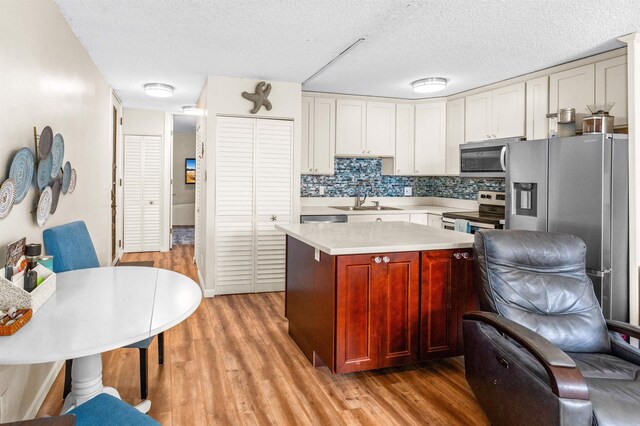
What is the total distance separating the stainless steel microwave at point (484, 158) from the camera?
14.7ft

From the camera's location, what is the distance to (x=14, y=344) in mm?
1353

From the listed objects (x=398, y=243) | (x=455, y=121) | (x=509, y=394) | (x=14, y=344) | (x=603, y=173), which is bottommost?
(x=509, y=394)

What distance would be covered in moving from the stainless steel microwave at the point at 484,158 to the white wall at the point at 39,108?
3.87 m

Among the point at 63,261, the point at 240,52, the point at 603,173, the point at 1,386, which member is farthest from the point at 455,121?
the point at 1,386

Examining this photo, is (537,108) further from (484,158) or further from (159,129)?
(159,129)

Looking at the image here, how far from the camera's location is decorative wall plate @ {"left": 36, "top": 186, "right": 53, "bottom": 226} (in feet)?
7.91

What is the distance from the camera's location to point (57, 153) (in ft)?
8.79

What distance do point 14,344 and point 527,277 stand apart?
2248mm

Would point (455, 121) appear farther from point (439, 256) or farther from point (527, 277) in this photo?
point (527, 277)

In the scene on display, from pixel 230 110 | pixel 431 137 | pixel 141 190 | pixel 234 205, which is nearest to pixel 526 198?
pixel 431 137

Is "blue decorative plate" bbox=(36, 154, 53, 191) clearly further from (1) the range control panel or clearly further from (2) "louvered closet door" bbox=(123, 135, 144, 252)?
(2) "louvered closet door" bbox=(123, 135, 144, 252)

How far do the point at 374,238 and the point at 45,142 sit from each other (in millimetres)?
2031

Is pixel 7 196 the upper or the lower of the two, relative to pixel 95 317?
upper

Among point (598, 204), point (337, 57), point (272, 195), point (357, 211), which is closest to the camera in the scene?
point (598, 204)
